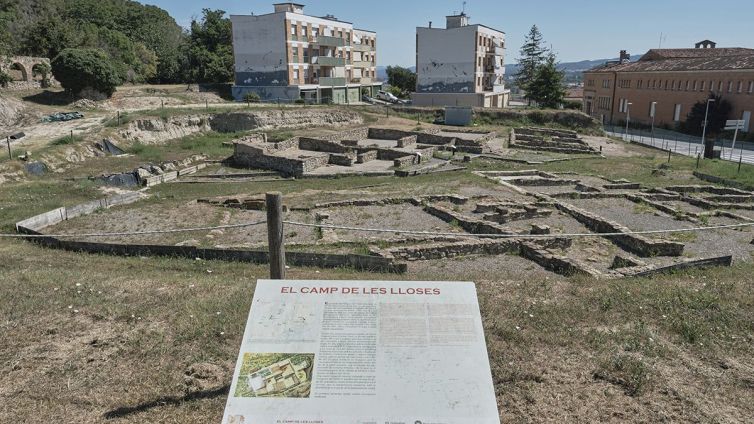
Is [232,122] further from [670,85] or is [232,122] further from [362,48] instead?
[670,85]

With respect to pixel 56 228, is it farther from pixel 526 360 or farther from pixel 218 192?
pixel 526 360

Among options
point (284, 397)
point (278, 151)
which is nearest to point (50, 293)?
point (284, 397)

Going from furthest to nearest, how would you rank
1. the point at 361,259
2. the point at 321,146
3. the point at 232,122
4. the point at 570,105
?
the point at 570,105, the point at 232,122, the point at 321,146, the point at 361,259

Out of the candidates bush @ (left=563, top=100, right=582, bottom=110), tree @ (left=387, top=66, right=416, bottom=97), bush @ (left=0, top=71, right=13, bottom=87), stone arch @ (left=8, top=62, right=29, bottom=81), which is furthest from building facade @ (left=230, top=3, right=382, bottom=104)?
bush @ (left=563, top=100, right=582, bottom=110)

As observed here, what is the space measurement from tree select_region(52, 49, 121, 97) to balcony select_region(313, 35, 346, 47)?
23092mm

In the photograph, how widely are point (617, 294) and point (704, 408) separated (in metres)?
2.86

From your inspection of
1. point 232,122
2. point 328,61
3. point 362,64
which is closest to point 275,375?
point 232,122

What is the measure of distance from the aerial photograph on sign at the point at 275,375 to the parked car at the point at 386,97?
2501 inches

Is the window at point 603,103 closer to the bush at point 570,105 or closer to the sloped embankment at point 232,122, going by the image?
the bush at point 570,105

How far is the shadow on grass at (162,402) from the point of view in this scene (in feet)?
A: 16.7

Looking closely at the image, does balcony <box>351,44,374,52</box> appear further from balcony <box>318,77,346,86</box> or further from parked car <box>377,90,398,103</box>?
balcony <box>318,77,346,86</box>

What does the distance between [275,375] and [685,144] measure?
48779 mm

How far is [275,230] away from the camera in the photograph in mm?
5938

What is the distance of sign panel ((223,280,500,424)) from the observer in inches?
154
